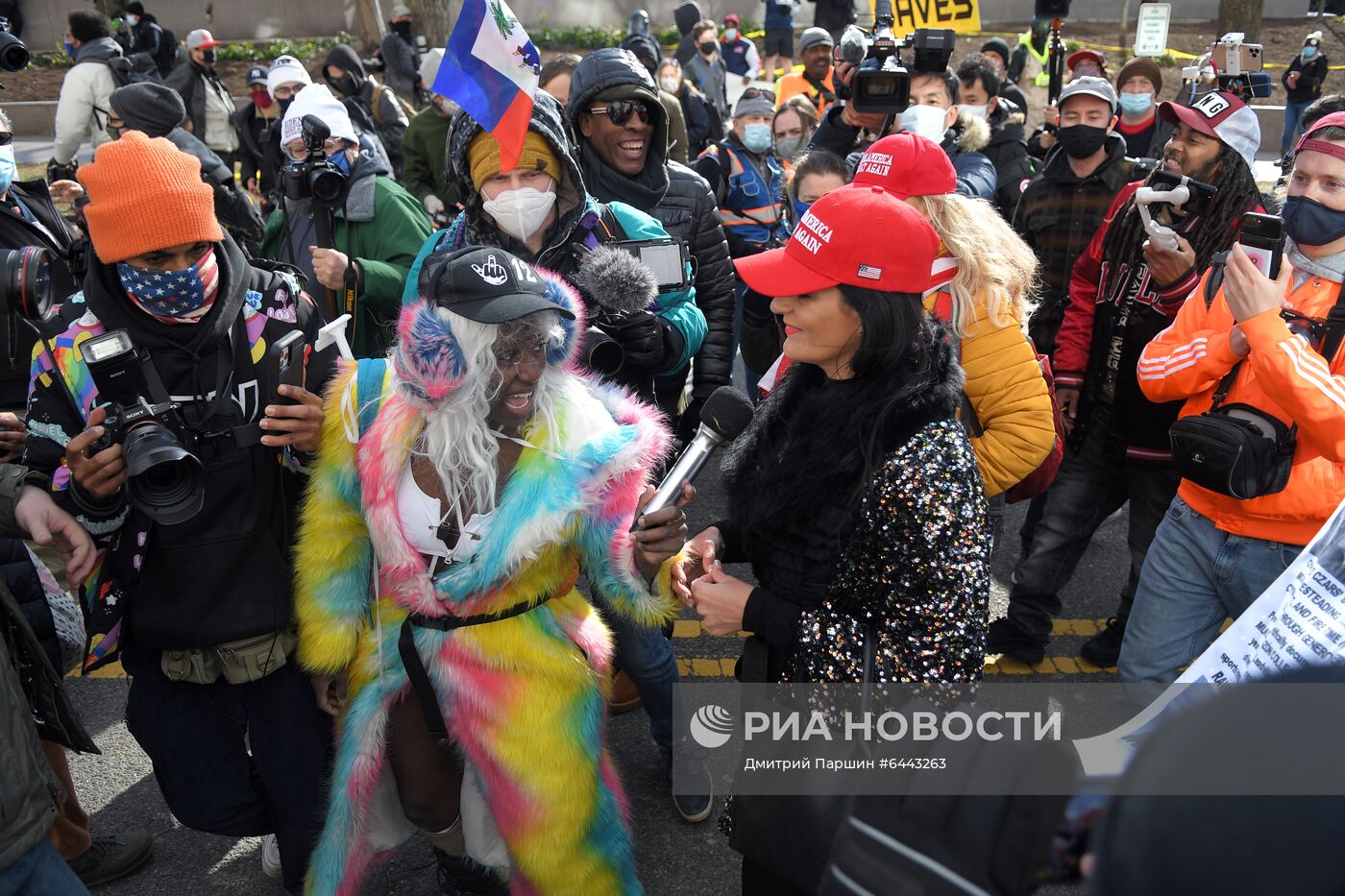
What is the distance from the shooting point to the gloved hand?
3.25 metres

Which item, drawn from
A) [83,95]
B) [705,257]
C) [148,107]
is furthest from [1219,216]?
[83,95]

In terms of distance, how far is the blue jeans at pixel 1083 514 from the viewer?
389 centimetres

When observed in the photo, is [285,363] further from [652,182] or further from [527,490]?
[652,182]

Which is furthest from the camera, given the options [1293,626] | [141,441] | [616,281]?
[616,281]

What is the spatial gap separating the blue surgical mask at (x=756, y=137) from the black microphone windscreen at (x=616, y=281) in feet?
11.5

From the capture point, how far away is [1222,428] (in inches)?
106

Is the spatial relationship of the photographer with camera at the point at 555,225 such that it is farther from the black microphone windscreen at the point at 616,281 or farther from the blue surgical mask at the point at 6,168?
the blue surgical mask at the point at 6,168

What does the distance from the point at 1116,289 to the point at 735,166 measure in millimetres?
3020

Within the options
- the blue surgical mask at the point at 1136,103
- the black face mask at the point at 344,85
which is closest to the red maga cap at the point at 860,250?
the blue surgical mask at the point at 1136,103

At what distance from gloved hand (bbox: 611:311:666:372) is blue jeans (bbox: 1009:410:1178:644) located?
6.26 feet

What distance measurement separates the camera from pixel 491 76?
3172mm

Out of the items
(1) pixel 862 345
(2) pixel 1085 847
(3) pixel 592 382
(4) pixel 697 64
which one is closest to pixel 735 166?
(3) pixel 592 382

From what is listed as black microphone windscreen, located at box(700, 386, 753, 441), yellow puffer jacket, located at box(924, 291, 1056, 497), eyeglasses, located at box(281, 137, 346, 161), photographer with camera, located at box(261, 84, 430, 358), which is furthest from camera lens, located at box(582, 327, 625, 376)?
eyeglasses, located at box(281, 137, 346, 161)

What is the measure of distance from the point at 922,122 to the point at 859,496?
11.6ft
